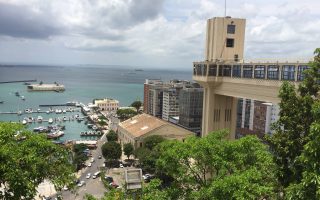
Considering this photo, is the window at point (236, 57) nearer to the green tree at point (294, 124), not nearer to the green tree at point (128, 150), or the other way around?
the green tree at point (294, 124)

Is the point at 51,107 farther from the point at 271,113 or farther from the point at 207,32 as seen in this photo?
the point at 207,32

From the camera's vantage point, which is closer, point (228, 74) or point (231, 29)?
point (231, 29)

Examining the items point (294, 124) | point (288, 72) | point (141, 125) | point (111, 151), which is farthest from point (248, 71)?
point (141, 125)

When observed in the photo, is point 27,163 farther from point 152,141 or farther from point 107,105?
point 107,105

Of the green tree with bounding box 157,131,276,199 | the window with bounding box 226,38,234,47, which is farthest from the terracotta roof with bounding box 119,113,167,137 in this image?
the green tree with bounding box 157,131,276,199

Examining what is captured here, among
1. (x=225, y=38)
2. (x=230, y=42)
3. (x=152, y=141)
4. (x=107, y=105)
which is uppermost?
(x=225, y=38)

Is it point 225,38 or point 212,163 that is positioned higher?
point 225,38

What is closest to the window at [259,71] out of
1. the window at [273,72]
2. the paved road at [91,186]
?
the window at [273,72]
